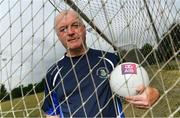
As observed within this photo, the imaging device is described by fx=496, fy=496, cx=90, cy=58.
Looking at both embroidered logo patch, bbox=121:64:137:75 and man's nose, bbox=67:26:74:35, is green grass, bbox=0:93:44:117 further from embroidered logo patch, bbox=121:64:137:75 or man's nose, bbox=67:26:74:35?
embroidered logo patch, bbox=121:64:137:75

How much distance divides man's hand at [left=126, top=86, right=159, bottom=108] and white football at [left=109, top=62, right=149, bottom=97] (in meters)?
0.08

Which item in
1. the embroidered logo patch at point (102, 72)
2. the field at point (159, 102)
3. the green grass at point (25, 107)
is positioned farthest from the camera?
the green grass at point (25, 107)

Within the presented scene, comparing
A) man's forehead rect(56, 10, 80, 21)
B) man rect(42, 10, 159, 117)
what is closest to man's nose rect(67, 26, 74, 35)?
man rect(42, 10, 159, 117)

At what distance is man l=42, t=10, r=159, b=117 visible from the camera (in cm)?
292

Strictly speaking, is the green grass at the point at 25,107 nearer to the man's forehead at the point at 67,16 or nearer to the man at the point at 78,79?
the man at the point at 78,79

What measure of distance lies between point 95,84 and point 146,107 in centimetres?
48

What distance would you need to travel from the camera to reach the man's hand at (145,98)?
8.45 feet

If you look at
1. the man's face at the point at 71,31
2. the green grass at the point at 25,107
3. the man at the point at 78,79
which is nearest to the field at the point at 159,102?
the green grass at the point at 25,107

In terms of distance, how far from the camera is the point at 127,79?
108 inches

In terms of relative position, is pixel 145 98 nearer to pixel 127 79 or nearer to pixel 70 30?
pixel 127 79

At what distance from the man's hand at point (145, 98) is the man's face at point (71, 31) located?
503mm

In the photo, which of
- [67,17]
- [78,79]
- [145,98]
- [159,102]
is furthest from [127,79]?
[159,102]

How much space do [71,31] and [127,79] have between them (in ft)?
1.49

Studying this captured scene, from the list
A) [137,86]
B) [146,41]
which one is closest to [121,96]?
[137,86]
